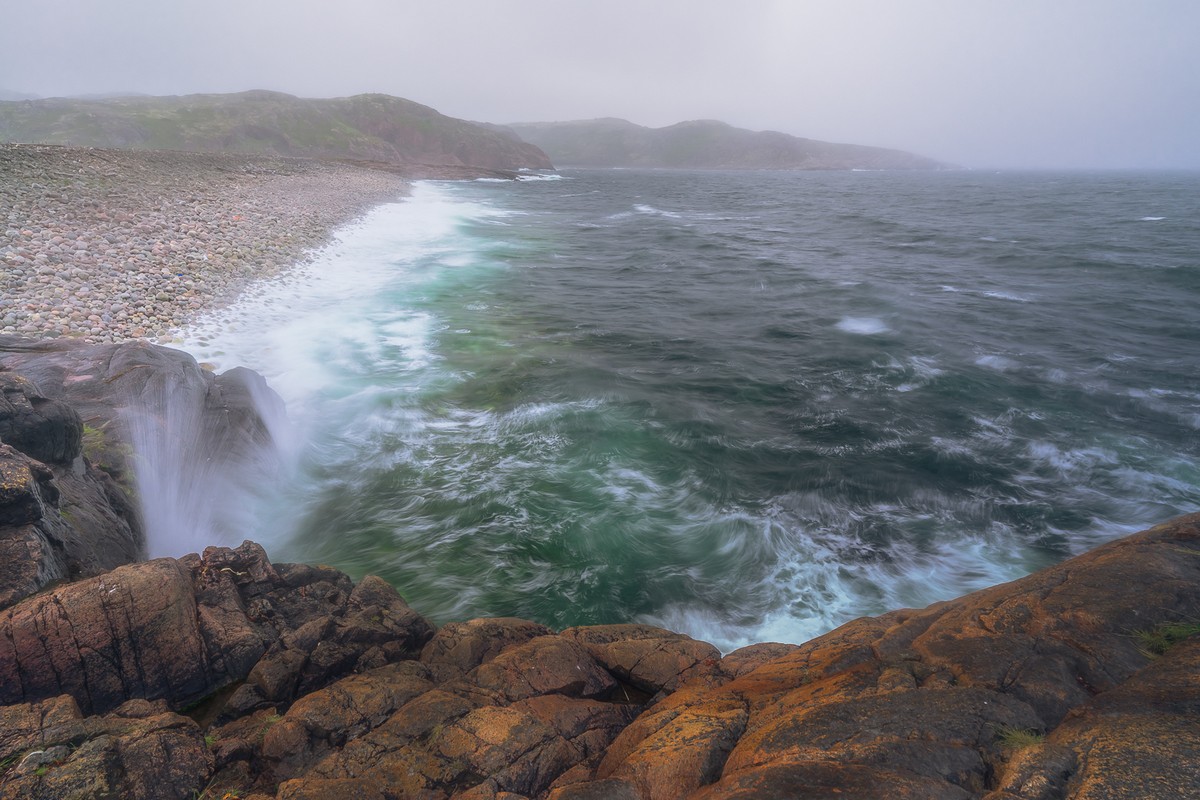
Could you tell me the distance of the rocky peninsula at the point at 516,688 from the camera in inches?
119

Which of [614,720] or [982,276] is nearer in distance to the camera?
[614,720]

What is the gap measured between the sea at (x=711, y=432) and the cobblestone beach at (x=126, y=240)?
3.65 ft

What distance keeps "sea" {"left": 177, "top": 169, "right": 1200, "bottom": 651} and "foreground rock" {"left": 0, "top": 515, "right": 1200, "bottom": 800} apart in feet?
6.92

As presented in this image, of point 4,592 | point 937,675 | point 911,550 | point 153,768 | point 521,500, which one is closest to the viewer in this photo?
point 153,768

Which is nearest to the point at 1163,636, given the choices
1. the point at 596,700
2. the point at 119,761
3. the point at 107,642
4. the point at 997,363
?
the point at 596,700

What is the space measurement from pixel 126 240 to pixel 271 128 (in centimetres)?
8837

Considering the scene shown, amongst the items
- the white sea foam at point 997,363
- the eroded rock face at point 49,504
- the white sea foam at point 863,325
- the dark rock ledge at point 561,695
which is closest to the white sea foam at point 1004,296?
the white sea foam at point 863,325

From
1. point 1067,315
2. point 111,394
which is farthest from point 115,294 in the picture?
point 1067,315

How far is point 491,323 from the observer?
1675 cm

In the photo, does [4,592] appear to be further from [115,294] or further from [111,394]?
[115,294]

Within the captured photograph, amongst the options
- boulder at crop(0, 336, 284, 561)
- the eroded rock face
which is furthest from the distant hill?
the eroded rock face

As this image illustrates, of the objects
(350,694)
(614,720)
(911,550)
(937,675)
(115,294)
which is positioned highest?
(115,294)

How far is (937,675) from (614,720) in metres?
2.31

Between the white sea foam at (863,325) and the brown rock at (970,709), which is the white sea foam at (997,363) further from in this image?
the brown rock at (970,709)
